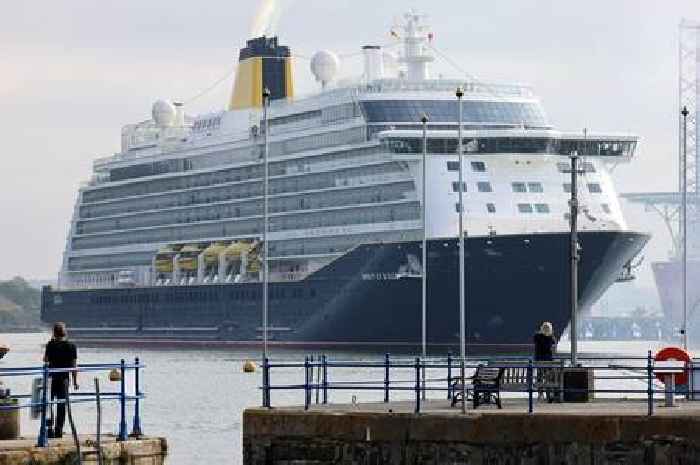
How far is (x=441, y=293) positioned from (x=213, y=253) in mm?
19865

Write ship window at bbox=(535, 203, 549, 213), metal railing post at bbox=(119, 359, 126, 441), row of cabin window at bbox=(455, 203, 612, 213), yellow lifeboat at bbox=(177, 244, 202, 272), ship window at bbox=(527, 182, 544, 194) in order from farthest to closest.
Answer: yellow lifeboat at bbox=(177, 244, 202, 272) < ship window at bbox=(527, 182, 544, 194) < ship window at bbox=(535, 203, 549, 213) < row of cabin window at bbox=(455, 203, 612, 213) < metal railing post at bbox=(119, 359, 126, 441)

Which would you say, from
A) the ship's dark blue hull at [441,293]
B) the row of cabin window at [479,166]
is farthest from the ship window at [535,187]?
the ship's dark blue hull at [441,293]

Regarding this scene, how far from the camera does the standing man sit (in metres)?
28.0

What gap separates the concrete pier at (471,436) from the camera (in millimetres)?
28672

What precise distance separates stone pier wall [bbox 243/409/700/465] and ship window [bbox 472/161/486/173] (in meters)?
68.1

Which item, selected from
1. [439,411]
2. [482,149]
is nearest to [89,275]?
[482,149]

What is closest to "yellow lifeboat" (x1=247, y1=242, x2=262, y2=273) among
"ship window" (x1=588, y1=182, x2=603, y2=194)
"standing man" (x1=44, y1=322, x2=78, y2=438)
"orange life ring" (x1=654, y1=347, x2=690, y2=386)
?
"ship window" (x1=588, y1=182, x2=603, y2=194)

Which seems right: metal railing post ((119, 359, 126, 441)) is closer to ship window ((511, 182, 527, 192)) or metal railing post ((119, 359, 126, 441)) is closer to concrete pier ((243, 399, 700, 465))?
concrete pier ((243, 399, 700, 465))

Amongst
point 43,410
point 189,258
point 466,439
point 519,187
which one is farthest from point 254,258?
point 43,410

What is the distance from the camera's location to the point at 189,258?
11638 cm

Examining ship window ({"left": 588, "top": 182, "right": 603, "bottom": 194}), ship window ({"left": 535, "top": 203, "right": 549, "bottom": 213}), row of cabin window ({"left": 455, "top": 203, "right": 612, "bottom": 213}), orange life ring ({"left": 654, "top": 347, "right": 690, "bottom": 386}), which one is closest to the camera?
orange life ring ({"left": 654, "top": 347, "right": 690, "bottom": 386})

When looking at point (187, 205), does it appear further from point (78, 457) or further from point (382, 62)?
point (78, 457)

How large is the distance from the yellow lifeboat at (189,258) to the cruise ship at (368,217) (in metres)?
0.16

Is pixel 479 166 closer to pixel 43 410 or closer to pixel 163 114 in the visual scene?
pixel 163 114
